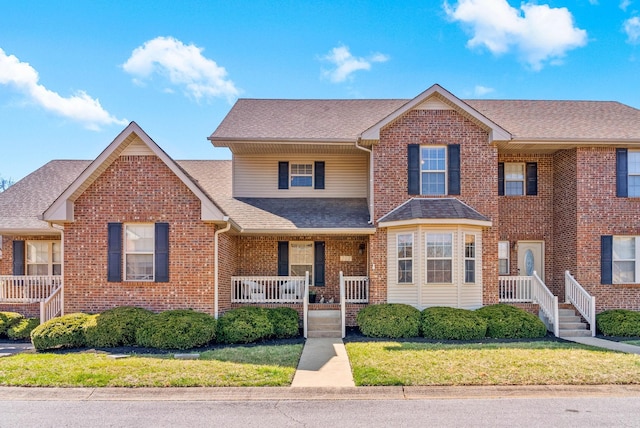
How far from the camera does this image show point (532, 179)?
18609mm

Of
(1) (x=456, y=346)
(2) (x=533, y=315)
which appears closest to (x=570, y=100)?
(2) (x=533, y=315)

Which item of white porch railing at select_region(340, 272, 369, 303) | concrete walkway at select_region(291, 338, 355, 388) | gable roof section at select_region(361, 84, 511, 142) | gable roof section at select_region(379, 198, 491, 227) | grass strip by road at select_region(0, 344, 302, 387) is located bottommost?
concrete walkway at select_region(291, 338, 355, 388)

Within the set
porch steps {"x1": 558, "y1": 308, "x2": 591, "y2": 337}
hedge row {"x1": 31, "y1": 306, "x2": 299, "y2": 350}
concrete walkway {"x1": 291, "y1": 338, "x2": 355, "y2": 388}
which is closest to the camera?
concrete walkway {"x1": 291, "y1": 338, "x2": 355, "y2": 388}

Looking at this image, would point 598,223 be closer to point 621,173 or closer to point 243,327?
point 621,173

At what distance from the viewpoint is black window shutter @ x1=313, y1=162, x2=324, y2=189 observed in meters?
19.4

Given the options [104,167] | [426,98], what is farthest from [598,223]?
[104,167]

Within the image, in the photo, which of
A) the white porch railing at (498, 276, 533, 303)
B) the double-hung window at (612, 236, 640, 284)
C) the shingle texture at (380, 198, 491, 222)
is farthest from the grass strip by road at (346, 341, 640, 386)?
the double-hung window at (612, 236, 640, 284)

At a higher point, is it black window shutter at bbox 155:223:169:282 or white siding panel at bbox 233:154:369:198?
white siding panel at bbox 233:154:369:198

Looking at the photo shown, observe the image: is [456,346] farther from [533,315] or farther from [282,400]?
[282,400]

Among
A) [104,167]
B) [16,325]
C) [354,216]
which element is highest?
[104,167]

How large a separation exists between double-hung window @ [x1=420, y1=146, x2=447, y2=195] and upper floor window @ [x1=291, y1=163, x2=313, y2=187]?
4.56 metres

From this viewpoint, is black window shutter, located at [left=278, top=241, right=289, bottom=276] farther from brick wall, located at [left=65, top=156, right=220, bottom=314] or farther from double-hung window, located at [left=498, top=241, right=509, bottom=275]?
double-hung window, located at [left=498, top=241, right=509, bottom=275]

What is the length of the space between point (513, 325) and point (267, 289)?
802cm

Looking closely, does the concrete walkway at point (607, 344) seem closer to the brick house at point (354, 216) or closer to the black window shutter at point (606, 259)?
the brick house at point (354, 216)
